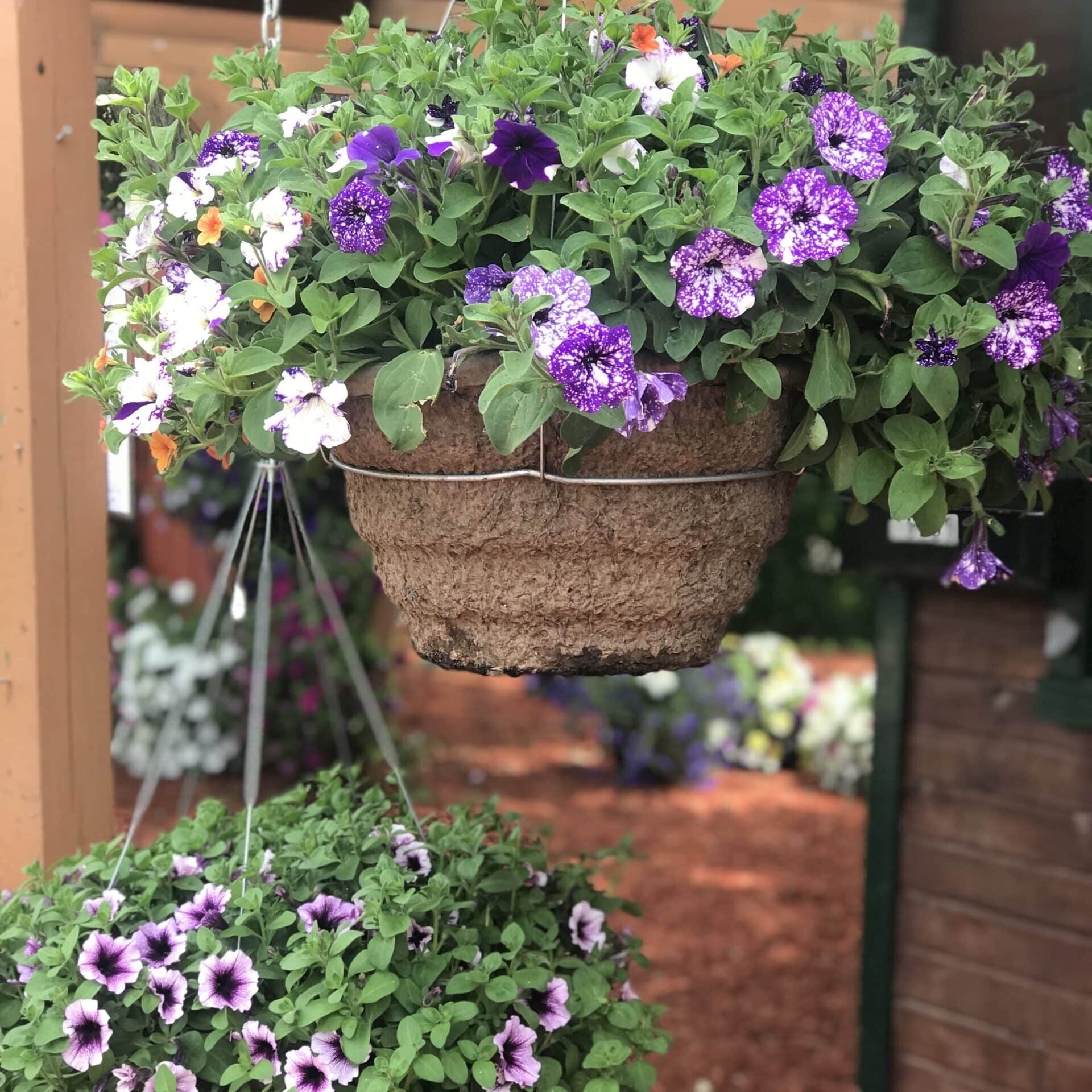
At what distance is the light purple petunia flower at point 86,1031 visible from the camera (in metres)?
0.96

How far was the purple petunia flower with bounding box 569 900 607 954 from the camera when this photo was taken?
1197mm

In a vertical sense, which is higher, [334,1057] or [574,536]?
[574,536]

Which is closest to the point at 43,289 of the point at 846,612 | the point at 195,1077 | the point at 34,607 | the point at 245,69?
the point at 34,607

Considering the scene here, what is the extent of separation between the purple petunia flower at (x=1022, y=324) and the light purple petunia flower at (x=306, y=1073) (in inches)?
31.0

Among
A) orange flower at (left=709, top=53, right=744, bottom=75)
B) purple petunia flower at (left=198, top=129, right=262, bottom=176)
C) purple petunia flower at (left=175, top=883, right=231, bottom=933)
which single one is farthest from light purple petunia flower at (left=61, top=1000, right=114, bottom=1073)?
orange flower at (left=709, top=53, right=744, bottom=75)

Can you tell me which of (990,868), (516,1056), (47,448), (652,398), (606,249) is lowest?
(990,868)

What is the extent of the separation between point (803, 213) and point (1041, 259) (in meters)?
0.21

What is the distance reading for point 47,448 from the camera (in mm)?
1433

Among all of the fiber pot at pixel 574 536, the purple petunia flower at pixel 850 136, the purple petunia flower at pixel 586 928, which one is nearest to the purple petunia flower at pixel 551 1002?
the purple petunia flower at pixel 586 928

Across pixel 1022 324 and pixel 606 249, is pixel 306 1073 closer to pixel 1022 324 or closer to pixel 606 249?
pixel 606 249

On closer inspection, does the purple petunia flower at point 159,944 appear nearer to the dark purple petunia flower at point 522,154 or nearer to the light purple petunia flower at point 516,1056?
the light purple petunia flower at point 516,1056

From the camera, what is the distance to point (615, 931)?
1274 millimetres

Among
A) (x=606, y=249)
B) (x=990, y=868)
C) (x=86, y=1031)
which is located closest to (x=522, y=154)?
(x=606, y=249)

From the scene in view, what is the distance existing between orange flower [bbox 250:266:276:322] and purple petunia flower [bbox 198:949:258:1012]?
546 millimetres
